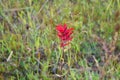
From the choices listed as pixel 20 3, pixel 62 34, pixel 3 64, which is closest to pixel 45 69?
pixel 3 64

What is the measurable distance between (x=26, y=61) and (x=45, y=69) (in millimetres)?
154

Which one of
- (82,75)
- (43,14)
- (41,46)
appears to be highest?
(43,14)

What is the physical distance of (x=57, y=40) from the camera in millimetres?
2035

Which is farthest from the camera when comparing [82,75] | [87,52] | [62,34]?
[87,52]

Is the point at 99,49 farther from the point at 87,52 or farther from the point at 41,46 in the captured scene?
the point at 41,46

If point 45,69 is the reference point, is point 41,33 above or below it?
above

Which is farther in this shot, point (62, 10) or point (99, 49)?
point (62, 10)

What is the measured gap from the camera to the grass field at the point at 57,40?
6.11 feet

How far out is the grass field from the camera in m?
1.86

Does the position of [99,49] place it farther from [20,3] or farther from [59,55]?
[20,3]

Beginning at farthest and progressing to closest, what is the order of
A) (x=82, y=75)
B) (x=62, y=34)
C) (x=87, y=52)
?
(x=87, y=52) < (x=82, y=75) < (x=62, y=34)

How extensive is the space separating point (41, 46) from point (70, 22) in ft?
1.00

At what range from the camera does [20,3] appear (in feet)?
7.76

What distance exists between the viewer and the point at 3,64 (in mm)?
1912
